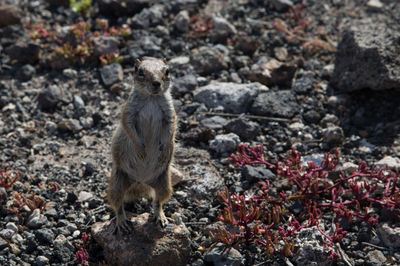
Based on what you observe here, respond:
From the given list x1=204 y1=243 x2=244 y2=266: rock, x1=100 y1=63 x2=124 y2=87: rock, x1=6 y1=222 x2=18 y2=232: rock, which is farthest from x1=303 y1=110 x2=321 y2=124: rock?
x1=6 y1=222 x2=18 y2=232: rock

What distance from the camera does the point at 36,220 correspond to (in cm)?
662

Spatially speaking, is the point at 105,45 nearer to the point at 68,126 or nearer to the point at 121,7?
the point at 121,7

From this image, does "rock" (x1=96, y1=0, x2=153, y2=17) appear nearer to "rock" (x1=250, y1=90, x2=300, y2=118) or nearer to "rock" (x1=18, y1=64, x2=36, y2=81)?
"rock" (x1=18, y1=64, x2=36, y2=81)

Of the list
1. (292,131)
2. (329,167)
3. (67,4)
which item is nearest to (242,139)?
(292,131)

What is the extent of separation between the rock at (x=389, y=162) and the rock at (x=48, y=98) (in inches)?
224

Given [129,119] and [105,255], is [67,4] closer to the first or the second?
[129,119]

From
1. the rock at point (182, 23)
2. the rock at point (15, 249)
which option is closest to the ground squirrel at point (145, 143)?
the rock at point (15, 249)

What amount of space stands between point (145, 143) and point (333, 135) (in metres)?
3.35

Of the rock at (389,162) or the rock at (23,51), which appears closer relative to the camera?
the rock at (389,162)

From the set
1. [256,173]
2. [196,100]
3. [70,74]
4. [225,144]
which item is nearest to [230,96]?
[196,100]

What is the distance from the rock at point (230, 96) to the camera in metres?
8.70

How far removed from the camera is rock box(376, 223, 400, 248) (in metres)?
6.41

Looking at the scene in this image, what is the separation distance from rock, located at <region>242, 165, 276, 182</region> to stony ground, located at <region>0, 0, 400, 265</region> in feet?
0.11

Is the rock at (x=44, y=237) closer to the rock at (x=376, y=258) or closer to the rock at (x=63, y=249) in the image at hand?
the rock at (x=63, y=249)
